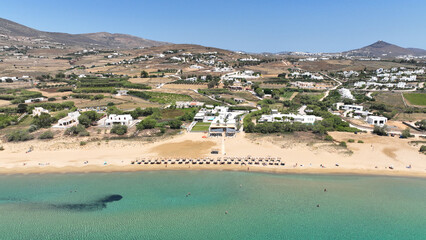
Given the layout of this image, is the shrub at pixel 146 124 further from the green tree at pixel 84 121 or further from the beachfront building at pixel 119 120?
the green tree at pixel 84 121

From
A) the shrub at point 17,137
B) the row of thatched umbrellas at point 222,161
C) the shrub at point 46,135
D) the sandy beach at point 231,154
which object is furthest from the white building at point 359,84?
the shrub at point 17,137

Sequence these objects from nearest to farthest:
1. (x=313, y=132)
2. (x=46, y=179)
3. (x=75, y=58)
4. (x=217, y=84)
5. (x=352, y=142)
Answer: (x=46, y=179) → (x=352, y=142) → (x=313, y=132) → (x=217, y=84) → (x=75, y=58)

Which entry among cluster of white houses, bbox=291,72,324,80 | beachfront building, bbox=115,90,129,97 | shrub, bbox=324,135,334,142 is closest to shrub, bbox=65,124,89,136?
beachfront building, bbox=115,90,129,97

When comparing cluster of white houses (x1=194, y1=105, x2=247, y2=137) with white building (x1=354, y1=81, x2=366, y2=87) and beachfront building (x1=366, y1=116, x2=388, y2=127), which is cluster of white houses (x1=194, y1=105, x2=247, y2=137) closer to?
beachfront building (x1=366, y1=116, x2=388, y2=127)

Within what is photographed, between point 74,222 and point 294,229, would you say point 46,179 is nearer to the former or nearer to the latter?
point 74,222

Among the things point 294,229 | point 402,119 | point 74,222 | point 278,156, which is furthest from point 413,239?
point 402,119

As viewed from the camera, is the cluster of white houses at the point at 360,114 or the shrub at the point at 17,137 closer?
the shrub at the point at 17,137

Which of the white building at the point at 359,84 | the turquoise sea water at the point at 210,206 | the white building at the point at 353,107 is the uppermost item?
the white building at the point at 359,84
